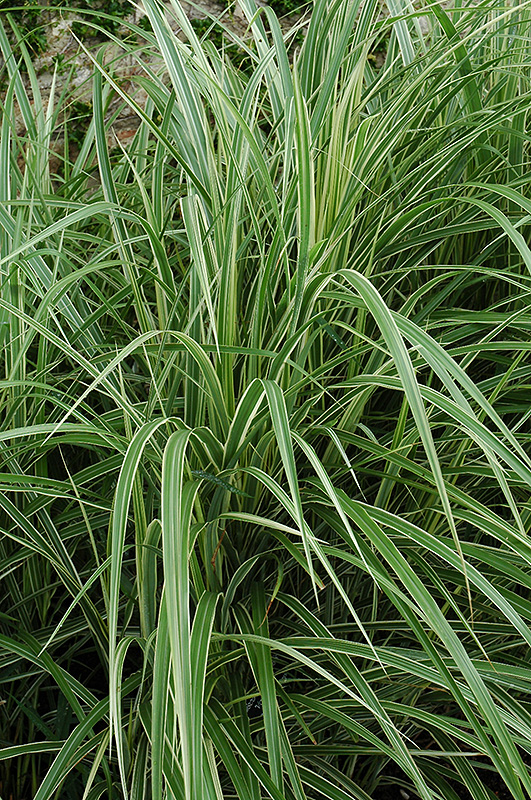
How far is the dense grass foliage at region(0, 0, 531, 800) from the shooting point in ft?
2.00

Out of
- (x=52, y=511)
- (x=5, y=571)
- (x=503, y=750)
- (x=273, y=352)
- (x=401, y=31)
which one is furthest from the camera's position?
(x=401, y=31)

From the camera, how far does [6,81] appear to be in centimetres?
189

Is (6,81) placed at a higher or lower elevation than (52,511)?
higher

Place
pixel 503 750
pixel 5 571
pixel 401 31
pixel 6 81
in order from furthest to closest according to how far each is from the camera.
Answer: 1. pixel 6 81
2. pixel 401 31
3. pixel 5 571
4. pixel 503 750

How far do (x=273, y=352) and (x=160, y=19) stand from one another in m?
0.50

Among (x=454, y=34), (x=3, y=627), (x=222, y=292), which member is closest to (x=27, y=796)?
(x=3, y=627)

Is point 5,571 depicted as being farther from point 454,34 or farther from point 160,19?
point 454,34

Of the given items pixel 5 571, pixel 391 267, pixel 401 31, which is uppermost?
pixel 401 31

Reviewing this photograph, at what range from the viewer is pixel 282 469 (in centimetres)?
78

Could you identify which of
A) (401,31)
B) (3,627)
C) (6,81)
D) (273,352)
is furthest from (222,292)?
(6,81)

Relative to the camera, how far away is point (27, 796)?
0.89 meters

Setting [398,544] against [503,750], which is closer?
[503,750]

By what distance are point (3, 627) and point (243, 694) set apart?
383mm

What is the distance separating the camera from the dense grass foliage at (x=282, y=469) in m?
0.61
